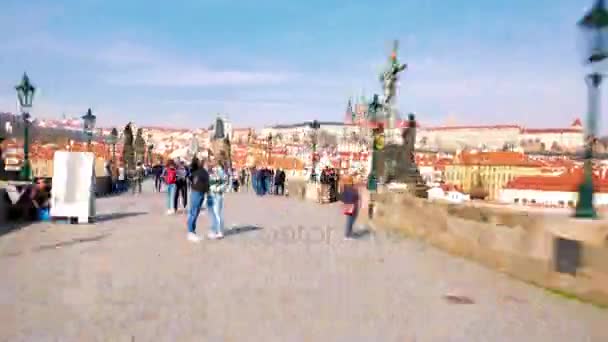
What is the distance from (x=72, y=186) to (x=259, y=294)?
747cm

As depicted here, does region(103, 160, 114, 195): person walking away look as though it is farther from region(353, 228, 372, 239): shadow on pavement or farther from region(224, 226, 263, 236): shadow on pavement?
region(353, 228, 372, 239): shadow on pavement

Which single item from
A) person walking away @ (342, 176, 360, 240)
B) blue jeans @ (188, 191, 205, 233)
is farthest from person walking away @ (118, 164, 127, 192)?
person walking away @ (342, 176, 360, 240)

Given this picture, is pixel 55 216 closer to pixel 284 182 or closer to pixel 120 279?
pixel 120 279

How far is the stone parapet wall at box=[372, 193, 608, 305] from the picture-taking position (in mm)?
6570

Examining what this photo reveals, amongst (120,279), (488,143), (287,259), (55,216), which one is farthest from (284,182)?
(488,143)

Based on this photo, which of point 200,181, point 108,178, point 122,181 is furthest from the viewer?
point 122,181

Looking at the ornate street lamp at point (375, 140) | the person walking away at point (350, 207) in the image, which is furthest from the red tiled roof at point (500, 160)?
the person walking away at point (350, 207)

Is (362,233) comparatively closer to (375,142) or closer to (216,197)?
(216,197)

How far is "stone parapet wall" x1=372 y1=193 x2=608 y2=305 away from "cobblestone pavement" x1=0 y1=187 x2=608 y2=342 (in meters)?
→ 0.23

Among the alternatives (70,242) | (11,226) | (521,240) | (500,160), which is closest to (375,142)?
(11,226)

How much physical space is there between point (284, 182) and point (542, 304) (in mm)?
24261

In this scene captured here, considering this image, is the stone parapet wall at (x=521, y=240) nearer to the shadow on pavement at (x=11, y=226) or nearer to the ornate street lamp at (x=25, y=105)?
the shadow on pavement at (x=11, y=226)

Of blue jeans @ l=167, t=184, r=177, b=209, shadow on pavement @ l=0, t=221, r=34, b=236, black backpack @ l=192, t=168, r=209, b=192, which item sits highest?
black backpack @ l=192, t=168, r=209, b=192

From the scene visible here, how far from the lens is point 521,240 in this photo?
311 inches
